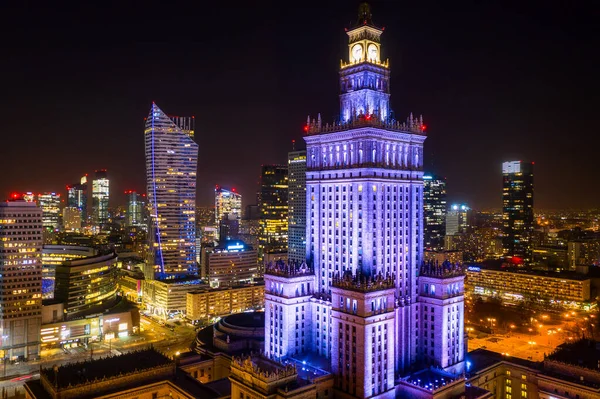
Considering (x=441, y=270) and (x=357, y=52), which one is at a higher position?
(x=357, y=52)

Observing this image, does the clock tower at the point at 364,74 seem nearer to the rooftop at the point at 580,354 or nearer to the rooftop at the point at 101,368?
the rooftop at the point at 580,354

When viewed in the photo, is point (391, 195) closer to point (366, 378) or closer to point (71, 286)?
point (366, 378)

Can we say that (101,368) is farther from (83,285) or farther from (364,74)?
(83,285)

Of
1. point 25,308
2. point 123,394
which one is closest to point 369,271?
point 123,394

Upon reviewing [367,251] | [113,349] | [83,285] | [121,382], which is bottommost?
[113,349]

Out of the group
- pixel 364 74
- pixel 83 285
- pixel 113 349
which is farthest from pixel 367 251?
pixel 83 285
